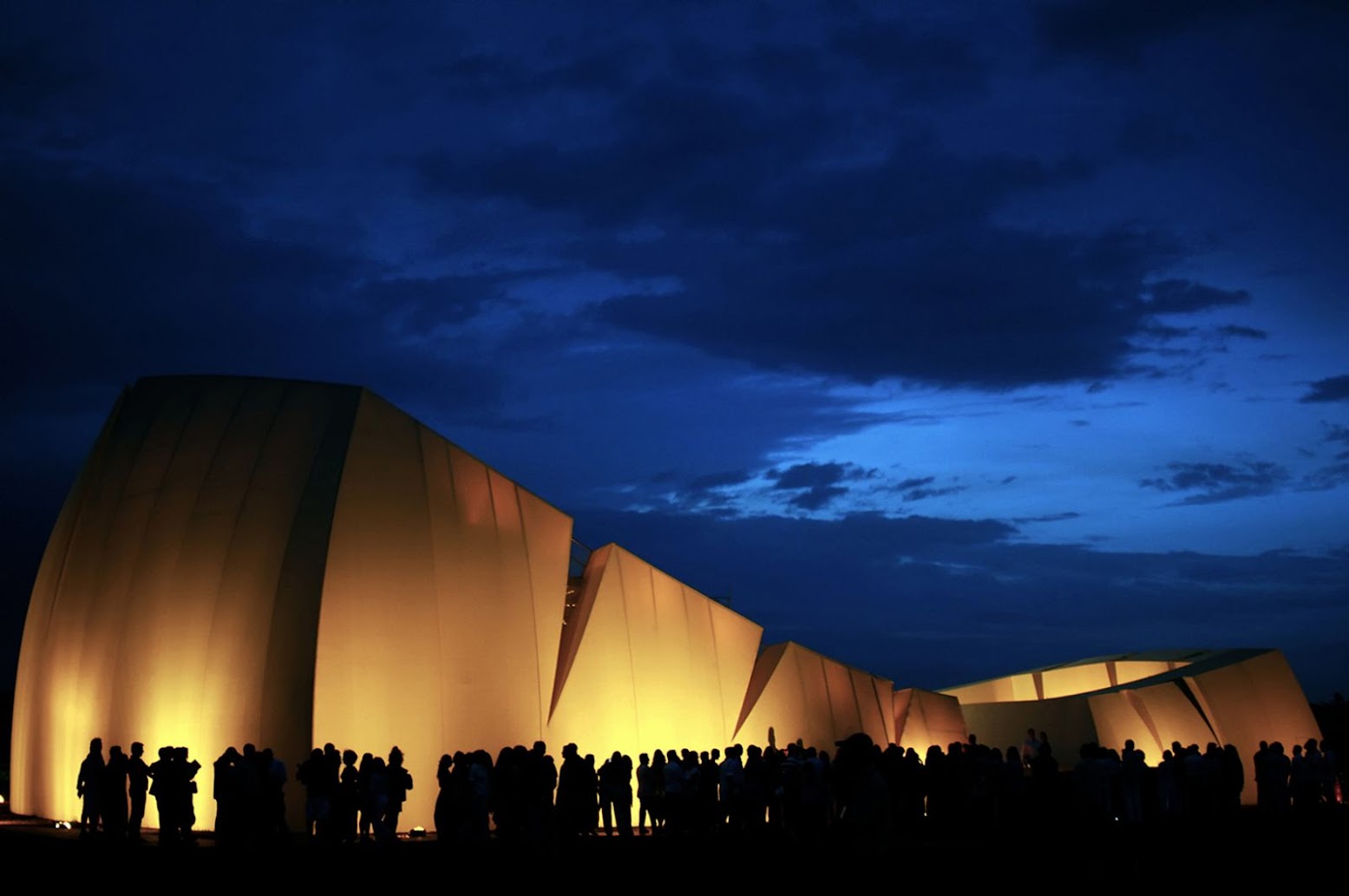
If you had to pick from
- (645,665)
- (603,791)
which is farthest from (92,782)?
(645,665)

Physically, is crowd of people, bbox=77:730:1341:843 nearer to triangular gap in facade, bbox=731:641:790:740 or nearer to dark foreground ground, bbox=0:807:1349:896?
dark foreground ground, bbox=0:807:1349:896

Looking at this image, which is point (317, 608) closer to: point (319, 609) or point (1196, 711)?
point (319, 609)

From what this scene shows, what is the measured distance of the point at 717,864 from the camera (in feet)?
52.2

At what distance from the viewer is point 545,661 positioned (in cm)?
2292

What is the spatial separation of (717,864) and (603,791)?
396cm

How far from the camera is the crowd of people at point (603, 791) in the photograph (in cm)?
1625

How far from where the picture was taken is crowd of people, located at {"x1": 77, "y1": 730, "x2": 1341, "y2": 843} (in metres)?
16.2

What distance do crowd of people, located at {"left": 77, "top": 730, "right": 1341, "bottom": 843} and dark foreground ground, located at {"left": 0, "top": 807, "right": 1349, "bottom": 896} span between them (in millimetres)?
339

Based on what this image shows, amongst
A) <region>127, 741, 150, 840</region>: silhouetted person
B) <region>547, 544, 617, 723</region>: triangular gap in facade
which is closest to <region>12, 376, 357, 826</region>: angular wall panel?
<region>127, 741, 150, 840</region>: silhouetted person

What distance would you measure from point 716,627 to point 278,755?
10186 millimetres

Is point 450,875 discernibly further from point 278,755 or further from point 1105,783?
point 1105,783

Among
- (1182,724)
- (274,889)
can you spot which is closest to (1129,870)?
(274,889)

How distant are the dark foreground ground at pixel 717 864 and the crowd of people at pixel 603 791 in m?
0.34

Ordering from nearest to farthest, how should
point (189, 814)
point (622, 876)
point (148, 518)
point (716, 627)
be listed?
point (622, 876) < point (189, 814) < point (148, 518) < point (716, 627)
